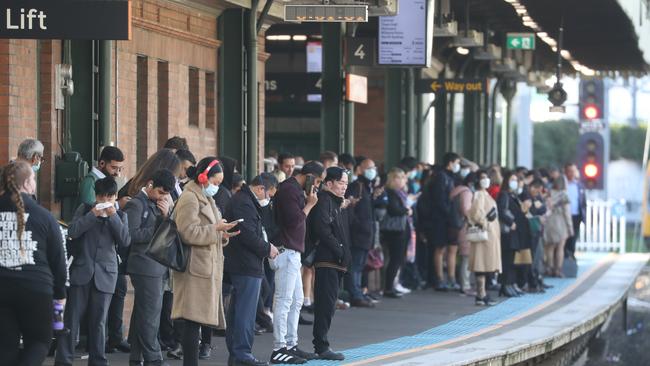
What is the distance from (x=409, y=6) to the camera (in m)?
21.4

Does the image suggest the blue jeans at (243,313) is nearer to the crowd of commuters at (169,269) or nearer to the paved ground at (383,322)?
the crowd of commuters at (169,269)

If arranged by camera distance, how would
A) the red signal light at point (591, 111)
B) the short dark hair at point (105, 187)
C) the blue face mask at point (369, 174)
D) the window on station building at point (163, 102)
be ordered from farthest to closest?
the red signal light at point (591, 111)
the blue face mask at point (369, 174)
the window on station building at point (163, 102)
the short dark hair at point (105, 187)

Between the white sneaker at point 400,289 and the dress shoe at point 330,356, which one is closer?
the dress shoe at point 330,356

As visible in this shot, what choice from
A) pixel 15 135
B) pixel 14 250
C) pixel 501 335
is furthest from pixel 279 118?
pixel 14 250

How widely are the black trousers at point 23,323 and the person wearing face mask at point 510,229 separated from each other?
12774 millimetres

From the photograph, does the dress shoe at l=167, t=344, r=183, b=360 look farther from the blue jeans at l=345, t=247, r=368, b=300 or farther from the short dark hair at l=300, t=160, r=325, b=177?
the blue jeans at l=345, t=247, r=368, b=300

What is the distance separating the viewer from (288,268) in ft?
44.9

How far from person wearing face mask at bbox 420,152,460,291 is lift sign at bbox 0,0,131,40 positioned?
10.3 meters

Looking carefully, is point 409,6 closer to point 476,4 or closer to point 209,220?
point 476,4

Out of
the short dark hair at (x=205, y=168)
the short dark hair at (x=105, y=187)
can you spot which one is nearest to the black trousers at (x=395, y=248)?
the short dark hair at (x=205, y=168)

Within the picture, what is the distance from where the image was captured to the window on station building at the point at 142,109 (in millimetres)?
17688

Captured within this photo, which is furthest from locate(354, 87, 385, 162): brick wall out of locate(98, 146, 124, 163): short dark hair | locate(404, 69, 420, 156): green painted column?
locate(98, 146, 124, 163): short dark hair

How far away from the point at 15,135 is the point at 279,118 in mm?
15571

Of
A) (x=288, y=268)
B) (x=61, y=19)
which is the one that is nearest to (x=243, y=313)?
(x=288, y=268)
